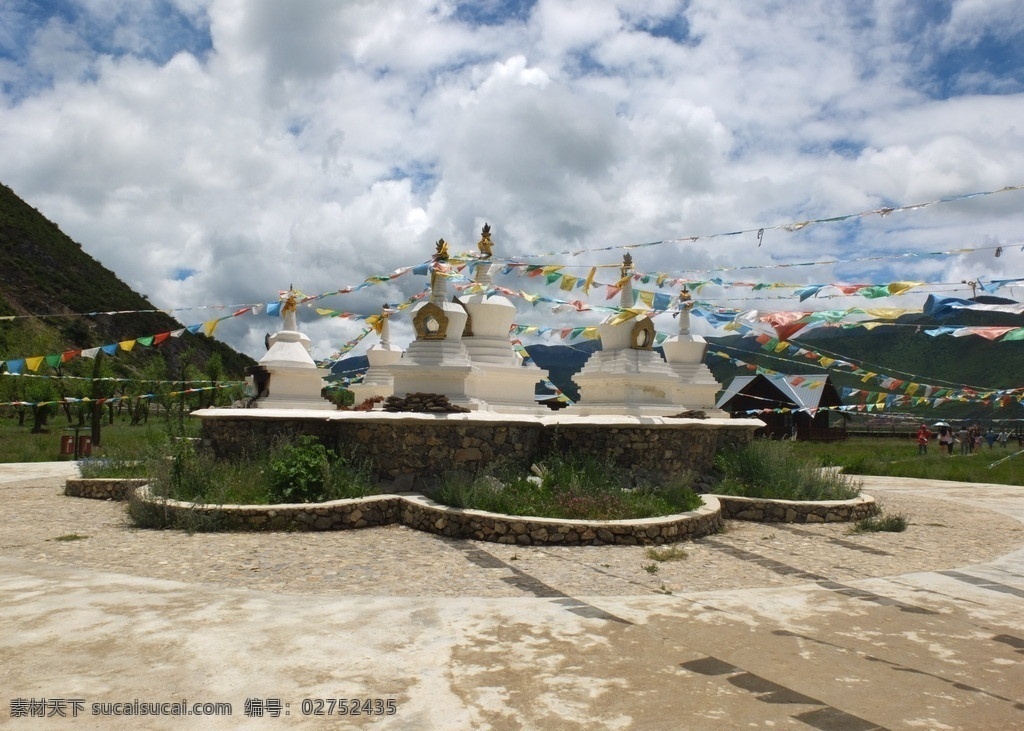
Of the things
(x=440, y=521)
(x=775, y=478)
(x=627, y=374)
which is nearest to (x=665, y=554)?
(x=440, y=521)

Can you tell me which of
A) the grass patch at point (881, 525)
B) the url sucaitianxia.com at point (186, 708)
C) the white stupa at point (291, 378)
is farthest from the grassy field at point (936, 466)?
the url sucaitianxia.com at point (186, 708)

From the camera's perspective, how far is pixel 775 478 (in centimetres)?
1238

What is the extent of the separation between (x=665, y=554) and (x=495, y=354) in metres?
7.55

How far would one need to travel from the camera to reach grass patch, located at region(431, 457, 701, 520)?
31.4 ft

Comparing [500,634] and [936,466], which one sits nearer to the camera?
[500,634]

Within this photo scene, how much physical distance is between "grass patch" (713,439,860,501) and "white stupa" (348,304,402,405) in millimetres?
9371

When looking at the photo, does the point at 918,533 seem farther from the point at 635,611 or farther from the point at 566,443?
the point at 635,611

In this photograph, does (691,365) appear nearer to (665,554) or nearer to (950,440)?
(665,554)

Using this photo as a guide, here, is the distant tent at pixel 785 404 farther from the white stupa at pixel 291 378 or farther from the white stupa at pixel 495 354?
A: the white stupa at pixel 291 378

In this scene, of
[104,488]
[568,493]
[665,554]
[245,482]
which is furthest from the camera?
[104,488]

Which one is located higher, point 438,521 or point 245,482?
point 245,482

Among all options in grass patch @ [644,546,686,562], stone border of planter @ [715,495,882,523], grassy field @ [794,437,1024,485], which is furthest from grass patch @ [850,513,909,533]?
grassy field @ [794,437,1024,485]

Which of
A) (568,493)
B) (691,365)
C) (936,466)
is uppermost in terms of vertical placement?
(691,365)

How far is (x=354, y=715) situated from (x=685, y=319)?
17.0m
